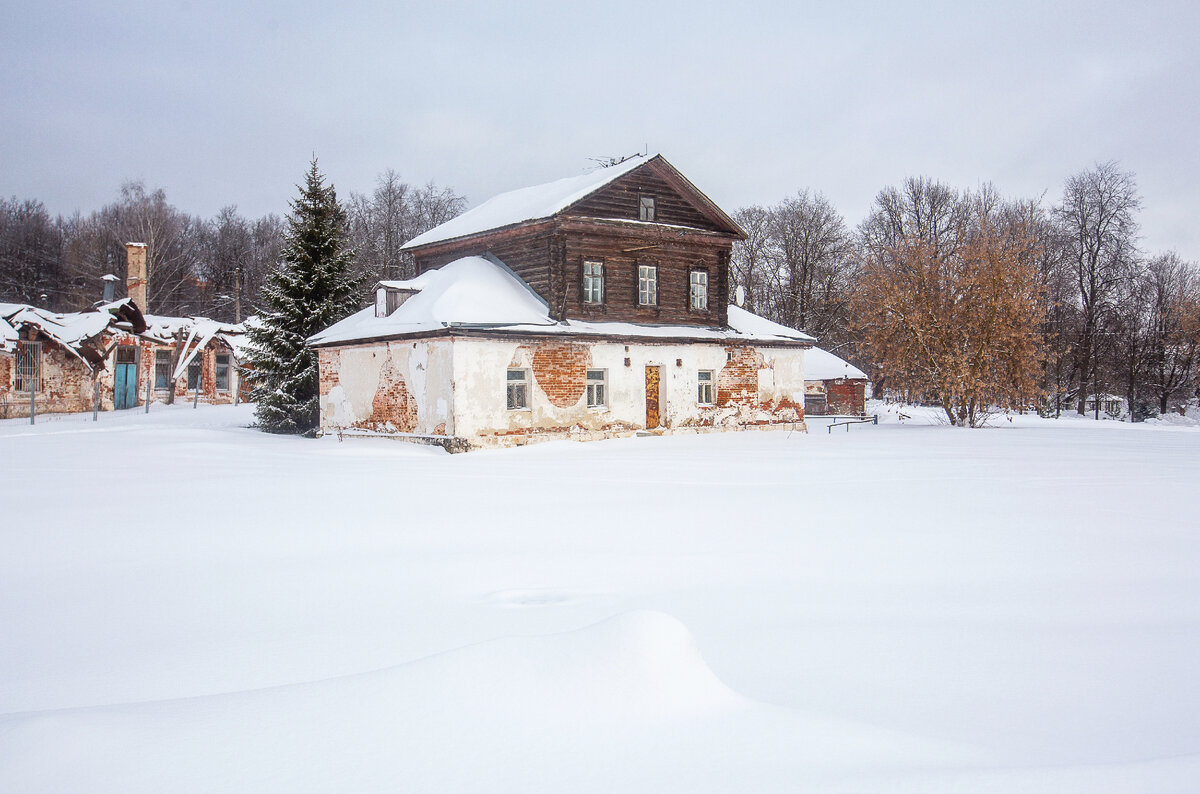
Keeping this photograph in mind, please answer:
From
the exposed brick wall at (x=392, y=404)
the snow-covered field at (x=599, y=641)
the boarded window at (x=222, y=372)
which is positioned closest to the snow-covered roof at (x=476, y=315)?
the exposed brick wall at (x=392, y=404)

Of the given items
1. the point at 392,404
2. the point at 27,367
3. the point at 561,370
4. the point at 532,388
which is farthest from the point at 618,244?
the point at 27,367

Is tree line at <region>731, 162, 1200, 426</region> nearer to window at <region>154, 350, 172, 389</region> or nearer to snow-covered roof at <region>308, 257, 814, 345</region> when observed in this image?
snow-covered roof at <region>308, 257, 814, 345</region>

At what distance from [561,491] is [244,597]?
230 inches

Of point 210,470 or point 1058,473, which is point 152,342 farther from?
point 1058,473

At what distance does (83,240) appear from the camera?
55562 millimetres

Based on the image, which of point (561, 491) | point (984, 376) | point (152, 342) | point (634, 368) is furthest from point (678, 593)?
point (152, 342)

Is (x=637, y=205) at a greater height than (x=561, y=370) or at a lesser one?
greater

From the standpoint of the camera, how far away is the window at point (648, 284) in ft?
78.1

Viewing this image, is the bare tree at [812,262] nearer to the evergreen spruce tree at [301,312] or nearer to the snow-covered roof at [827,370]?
the snow-covered roof at [827,370]

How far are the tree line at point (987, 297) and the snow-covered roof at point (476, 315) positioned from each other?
6.34m

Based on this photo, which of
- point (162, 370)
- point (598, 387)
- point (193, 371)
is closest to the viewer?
point (598, 387)

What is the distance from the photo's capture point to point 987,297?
83.6 ft

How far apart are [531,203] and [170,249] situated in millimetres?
41751

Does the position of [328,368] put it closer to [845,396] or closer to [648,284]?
[648,284]
